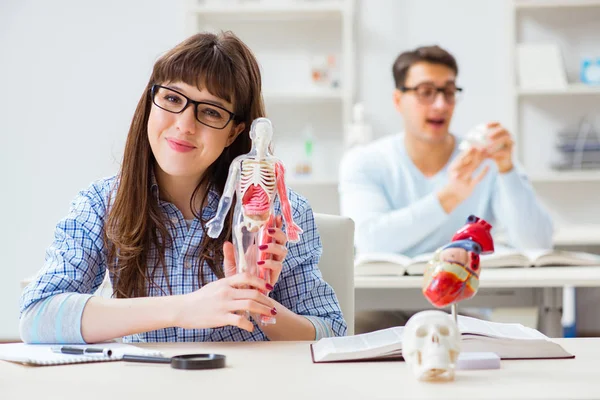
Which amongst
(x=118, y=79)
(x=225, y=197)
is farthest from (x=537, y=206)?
(x=118, y=79)

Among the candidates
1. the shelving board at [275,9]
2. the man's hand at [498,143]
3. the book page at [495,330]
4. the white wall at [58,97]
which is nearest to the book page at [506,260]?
the man's hand at [498,143]

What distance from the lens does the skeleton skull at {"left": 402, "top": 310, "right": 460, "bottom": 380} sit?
964 millimetres

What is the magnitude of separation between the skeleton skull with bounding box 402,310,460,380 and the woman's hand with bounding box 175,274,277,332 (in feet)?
0.94

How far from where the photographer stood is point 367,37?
4648 millimetres

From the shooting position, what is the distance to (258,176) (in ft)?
3.92

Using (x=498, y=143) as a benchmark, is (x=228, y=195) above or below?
below

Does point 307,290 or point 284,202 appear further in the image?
point 307,290

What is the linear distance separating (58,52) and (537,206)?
306 cm

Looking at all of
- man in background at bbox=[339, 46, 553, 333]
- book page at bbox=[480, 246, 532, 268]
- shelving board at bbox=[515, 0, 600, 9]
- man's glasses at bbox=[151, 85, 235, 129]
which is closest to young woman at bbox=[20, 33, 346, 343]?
man's glasses at bbox=[151, 85, 235, 129]

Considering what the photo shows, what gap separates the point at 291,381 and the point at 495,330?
366 millimetres

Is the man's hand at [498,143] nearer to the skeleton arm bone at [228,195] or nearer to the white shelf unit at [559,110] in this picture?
the skeleton arm bone at [228,195]

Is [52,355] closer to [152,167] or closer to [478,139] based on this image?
[152,167]

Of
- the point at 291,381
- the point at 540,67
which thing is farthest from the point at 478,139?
the point at 540,67

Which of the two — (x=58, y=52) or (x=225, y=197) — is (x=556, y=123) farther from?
(x=225, y=197)
